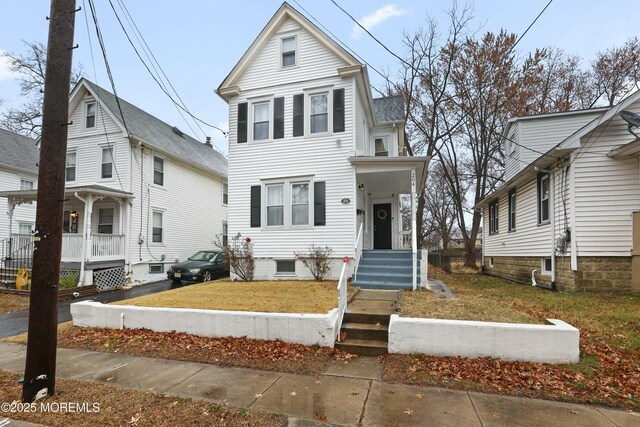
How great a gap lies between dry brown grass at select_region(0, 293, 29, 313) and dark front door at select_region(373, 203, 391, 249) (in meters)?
12.0

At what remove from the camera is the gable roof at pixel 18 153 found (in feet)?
58.8

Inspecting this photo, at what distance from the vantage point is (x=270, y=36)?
1234cm

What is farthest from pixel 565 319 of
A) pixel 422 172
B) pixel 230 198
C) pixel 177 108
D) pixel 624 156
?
pixel 177 108

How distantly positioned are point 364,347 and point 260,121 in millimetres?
9320

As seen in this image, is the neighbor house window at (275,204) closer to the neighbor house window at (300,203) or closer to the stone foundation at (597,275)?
the neighbor house window at (300,203)

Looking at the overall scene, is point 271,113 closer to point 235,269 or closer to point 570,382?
point 235,269

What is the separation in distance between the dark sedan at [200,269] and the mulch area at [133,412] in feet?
31.2

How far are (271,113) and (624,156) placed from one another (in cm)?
1038

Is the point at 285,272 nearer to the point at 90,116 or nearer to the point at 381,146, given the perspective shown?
the point at 381,146

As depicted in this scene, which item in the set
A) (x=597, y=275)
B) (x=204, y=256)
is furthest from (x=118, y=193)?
(x=597, y=275)

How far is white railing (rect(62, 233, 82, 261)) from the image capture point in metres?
13.2

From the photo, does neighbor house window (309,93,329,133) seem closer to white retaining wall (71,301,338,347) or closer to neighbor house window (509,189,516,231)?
white retaining wall (71,301,338,347)

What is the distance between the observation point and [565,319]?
6.28 metres

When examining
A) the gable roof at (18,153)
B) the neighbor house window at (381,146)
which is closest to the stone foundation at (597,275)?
the neighbor house window at (381,146)
